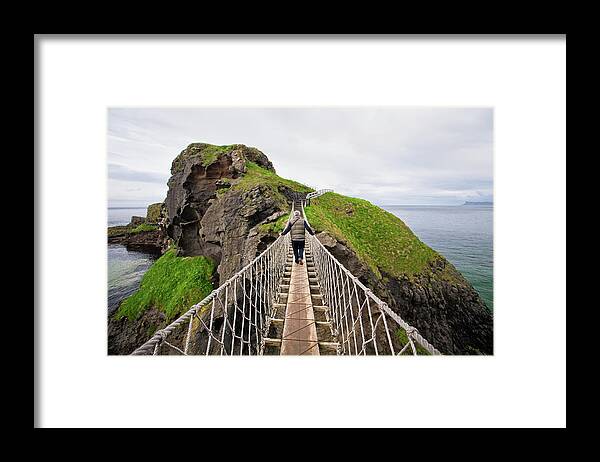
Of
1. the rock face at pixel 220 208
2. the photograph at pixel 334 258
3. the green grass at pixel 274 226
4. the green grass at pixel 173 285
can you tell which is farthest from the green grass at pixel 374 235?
the photograph at pixel 334 258

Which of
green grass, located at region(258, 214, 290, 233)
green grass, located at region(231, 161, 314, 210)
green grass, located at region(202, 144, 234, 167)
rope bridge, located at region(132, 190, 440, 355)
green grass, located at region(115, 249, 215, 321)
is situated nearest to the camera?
rope bridge, located at region(132, 190, 440, 355)

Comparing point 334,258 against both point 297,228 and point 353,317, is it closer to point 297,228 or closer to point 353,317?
point 353,317

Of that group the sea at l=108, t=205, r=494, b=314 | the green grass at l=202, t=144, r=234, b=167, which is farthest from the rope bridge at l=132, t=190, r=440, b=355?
the green grass at l=202, t=144, r=234, b=167

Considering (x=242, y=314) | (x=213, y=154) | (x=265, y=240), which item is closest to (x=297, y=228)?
(x=242, y=314)

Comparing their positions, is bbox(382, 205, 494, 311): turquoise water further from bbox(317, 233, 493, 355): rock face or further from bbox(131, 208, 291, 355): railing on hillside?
bbox(317, 233, 493, 355): rock face
